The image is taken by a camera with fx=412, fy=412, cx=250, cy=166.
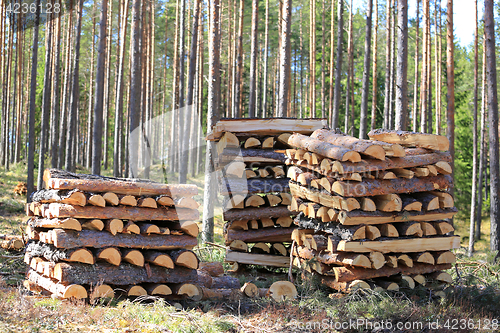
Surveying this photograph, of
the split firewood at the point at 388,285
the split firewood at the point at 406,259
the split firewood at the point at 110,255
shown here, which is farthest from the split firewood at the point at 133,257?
the split firewood at the point at 406,259

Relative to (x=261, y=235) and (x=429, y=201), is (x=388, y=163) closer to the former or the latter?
(x=429, y=201)

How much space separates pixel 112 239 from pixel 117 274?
0.45m

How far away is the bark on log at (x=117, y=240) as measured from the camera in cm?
507

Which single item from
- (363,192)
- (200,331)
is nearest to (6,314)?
(200,331)

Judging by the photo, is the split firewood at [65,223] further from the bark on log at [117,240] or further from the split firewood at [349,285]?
the split firewood at [349,285]

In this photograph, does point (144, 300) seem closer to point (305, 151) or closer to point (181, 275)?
point (181, 275)

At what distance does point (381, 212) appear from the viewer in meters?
5.77

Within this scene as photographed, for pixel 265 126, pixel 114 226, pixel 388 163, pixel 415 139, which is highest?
pixel 265 126

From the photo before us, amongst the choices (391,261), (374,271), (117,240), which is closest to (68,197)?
(117,240)

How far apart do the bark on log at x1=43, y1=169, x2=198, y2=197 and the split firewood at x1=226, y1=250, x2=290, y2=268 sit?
2.42m

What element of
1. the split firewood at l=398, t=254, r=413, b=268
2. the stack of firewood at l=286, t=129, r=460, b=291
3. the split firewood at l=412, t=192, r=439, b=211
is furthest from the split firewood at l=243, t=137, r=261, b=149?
the split firewood at l=398, t=254, r=413, b=268

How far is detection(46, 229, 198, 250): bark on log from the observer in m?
5.07

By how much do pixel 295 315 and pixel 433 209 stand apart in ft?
8.71

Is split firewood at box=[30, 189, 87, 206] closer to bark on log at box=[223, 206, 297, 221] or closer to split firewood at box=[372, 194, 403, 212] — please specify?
bark on log at box=[223, 206, 297, 221]
